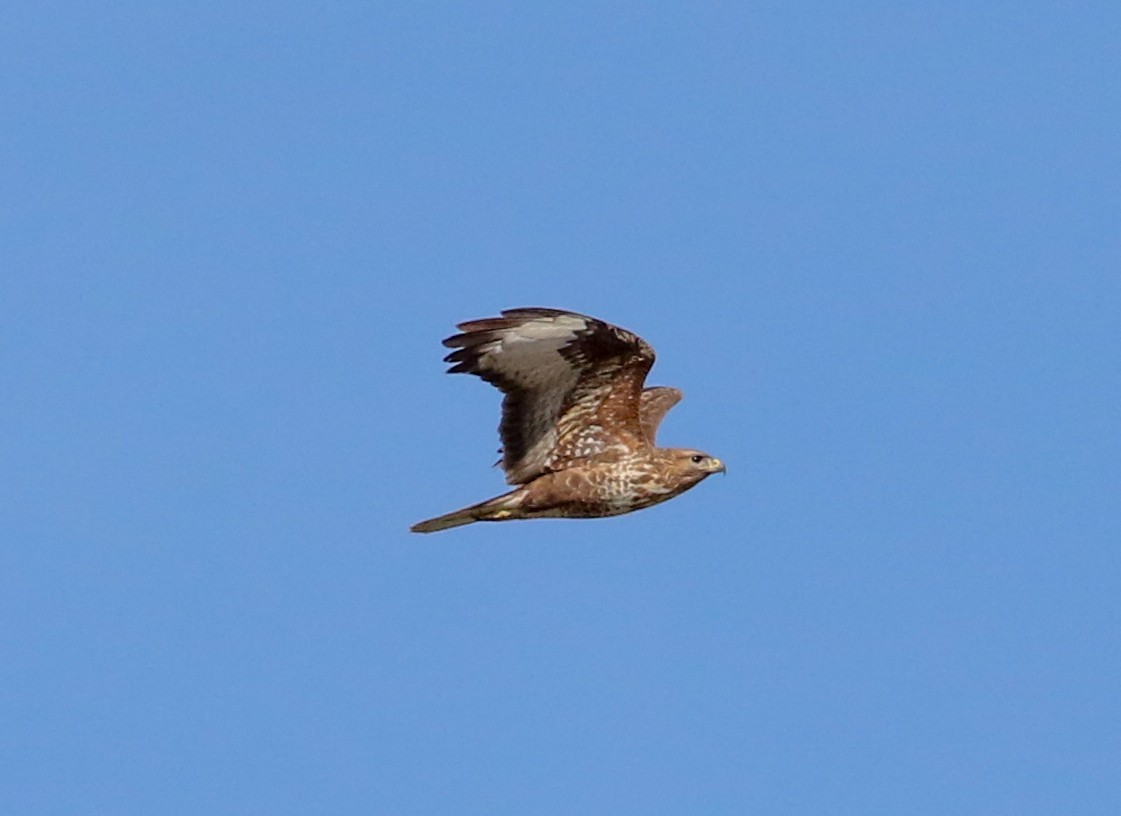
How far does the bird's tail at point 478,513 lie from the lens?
2120cm

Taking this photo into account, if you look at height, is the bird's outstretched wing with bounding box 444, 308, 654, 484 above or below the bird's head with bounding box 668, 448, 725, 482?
above

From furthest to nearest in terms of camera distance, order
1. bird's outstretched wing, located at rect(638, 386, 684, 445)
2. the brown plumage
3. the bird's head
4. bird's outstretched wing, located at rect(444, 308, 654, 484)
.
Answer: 1. bird's outstretched wing, located at rect(638, 386, 684, 445)
2. the bird's head
3. the brown plumage
4. bird's outstretched wing, located at rect(444, 308, 654, 484)

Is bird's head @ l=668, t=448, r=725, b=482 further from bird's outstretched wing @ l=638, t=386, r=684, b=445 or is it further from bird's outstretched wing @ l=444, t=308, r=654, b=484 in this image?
bird's outstretched wing @ l=638, t=386, r=684, b=445

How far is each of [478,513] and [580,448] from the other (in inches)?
43.8

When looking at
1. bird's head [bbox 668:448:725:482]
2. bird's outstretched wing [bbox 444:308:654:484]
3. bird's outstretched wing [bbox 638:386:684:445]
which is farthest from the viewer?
bird's outstretched wing [bbox 638:386:684:445]

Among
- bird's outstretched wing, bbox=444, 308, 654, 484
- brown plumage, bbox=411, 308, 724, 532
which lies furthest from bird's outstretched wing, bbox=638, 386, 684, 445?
brown plumage, bbox=411, 308, 724, 532

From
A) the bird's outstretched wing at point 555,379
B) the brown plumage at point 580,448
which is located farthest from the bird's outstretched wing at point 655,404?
the brown plumage at point 580,448

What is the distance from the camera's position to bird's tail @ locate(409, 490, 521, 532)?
69.6 feet

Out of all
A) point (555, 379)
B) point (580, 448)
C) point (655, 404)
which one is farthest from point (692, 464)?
point (655, 404)

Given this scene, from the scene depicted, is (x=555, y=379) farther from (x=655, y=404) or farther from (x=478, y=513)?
(x=655, y=404)

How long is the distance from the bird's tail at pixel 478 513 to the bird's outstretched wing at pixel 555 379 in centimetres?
24

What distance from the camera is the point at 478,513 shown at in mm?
21281

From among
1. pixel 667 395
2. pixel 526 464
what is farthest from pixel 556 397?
pixel 667 395

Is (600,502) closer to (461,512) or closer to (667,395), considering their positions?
(461,512)
